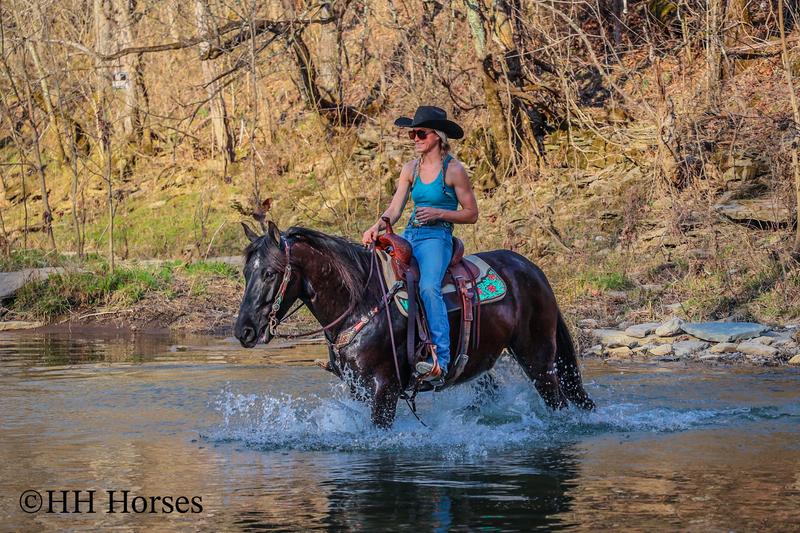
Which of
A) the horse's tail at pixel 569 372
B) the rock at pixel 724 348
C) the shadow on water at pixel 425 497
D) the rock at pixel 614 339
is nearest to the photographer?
the shadow on water at pixel 425 497

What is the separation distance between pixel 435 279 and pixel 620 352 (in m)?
5.36

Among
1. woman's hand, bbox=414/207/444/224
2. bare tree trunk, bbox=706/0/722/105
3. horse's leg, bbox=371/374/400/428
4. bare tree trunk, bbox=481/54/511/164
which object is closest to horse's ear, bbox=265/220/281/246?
woman's hand, bbox=414/207/444/224

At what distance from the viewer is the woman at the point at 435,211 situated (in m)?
6.26

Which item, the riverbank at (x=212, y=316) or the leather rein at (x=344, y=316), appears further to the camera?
the riverbank at (x=212, y=316)

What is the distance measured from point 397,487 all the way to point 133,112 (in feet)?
77.3

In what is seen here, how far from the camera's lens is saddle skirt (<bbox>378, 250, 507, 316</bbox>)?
6320mm

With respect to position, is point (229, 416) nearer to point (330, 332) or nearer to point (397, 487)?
Answer: point (330, 332)

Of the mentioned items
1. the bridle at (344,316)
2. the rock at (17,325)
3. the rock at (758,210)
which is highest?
the rock at (758,210)

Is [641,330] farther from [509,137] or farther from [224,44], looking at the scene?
[224,44]

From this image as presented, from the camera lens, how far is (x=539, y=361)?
7.08 meters

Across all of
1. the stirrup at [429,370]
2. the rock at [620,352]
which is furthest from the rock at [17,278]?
the stirrup at [429,370]

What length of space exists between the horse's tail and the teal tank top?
1.54 m

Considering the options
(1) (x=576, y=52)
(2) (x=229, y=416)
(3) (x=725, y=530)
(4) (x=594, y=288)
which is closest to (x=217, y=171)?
(1) (x=576, y=52)

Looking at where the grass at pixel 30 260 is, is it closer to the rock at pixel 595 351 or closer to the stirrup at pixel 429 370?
the rock at pixel 595 351
